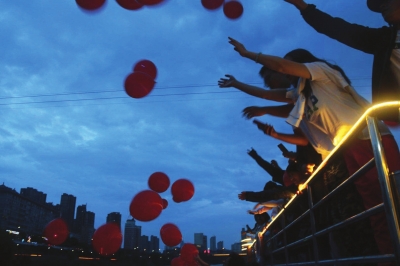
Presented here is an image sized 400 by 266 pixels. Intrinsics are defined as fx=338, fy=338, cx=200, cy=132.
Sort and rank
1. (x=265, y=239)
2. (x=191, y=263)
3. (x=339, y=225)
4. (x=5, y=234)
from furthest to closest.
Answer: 1. (x=5, y=234)
2. (x=191, y=263)
3. (x=265, y=239)
4. (x=339, y=225)

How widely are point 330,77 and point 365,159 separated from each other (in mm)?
559

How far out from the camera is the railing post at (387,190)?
39.3 inches

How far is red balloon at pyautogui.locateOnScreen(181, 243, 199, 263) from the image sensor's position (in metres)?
6.69

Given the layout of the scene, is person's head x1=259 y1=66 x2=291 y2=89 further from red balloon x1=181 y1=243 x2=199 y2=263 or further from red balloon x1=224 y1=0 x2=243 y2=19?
red balloon x1=181 y1=243 x2=199 y2=263

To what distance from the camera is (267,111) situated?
2680mm

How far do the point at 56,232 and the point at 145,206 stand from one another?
1.70 meters

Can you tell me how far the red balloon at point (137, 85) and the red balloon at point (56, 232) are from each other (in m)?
3.05

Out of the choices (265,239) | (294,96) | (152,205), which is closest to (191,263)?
(152,205)

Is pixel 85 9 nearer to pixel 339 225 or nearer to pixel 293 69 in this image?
pixel 293 69

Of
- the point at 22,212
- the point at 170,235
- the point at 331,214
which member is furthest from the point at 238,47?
the point at 22,212

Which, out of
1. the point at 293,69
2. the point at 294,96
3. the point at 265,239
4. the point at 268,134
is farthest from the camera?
the point at 265,239

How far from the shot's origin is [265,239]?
13.9 feet

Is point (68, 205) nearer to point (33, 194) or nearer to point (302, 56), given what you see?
point (33, 194)

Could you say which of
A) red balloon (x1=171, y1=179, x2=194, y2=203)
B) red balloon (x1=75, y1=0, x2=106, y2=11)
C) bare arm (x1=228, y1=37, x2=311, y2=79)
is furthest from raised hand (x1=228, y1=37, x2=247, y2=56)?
red balloon (x1=171, y1=179, x2=194, y2=203)
